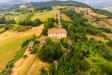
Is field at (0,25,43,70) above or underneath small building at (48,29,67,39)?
underneath

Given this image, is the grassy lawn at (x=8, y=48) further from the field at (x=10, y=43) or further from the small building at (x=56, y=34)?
the small building at (x=56, y=34)

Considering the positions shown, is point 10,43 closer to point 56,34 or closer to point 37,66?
point 56,34

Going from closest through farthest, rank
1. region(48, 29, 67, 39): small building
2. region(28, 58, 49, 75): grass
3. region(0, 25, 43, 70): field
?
region(28, 58, 49, 75): grass → region(48, 29, 67, 39): small building → region(0, 25, 43, 70): field

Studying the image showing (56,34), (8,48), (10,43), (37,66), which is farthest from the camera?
(10,43)

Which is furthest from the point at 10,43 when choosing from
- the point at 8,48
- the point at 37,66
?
the point at 37,66

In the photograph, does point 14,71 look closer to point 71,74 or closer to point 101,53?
point 71,74

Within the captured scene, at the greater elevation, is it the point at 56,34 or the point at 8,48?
the point at 56,34

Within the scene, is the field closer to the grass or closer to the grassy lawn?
the grassy lawn

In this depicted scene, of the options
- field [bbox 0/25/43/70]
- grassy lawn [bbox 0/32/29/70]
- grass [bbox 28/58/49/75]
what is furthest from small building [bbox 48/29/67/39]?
grassy lawn [bbox 0/32/29/70]

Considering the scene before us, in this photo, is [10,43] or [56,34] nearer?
[56,34]

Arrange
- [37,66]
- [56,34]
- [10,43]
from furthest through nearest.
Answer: [10,43] < [56,34] < [37,66]
